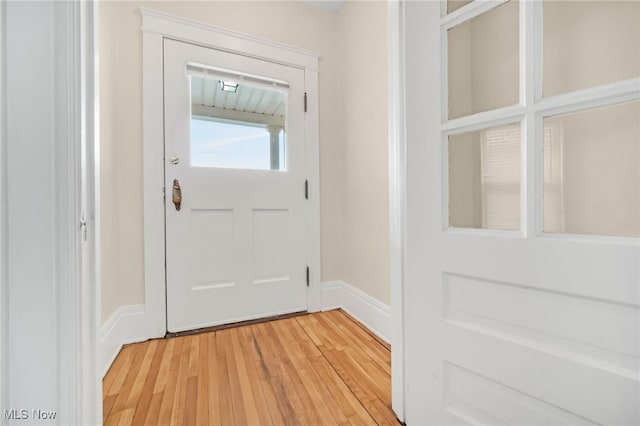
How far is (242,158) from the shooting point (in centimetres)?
171

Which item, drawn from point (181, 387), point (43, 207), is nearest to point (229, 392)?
point (181, 387)

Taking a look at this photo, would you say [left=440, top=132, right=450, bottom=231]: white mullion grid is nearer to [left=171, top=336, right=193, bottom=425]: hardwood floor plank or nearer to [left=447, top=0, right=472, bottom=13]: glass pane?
[left=447, top=0, right=472, bottom=13]: glass pane

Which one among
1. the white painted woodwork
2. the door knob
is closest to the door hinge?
the white painted woodwork

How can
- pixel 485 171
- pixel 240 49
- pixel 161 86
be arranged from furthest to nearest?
1. pixel 240 49
2. pixel 161 86
3. pixel 485 171

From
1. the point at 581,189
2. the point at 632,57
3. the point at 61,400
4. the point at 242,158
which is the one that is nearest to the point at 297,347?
the point at 61,400

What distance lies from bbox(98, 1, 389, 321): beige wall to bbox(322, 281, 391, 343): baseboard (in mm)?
52

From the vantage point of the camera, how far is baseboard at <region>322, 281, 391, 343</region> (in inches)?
58.6

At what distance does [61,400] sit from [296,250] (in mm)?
1328

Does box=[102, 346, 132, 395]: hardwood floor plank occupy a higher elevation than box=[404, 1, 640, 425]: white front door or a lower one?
lower

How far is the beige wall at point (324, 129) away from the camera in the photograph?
136cm

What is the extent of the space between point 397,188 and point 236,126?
1.23 m

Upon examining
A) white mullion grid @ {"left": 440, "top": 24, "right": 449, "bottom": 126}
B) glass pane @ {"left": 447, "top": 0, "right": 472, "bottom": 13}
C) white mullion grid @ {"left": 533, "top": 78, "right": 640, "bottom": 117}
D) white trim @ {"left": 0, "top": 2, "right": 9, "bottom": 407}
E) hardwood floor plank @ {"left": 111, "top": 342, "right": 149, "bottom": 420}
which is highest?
glass pane @ {"left": 447, "top": 0, "right": 472, "bottom": 13}

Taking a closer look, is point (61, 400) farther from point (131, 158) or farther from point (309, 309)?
point (309, 309)

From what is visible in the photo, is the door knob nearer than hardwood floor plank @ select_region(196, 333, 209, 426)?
No
